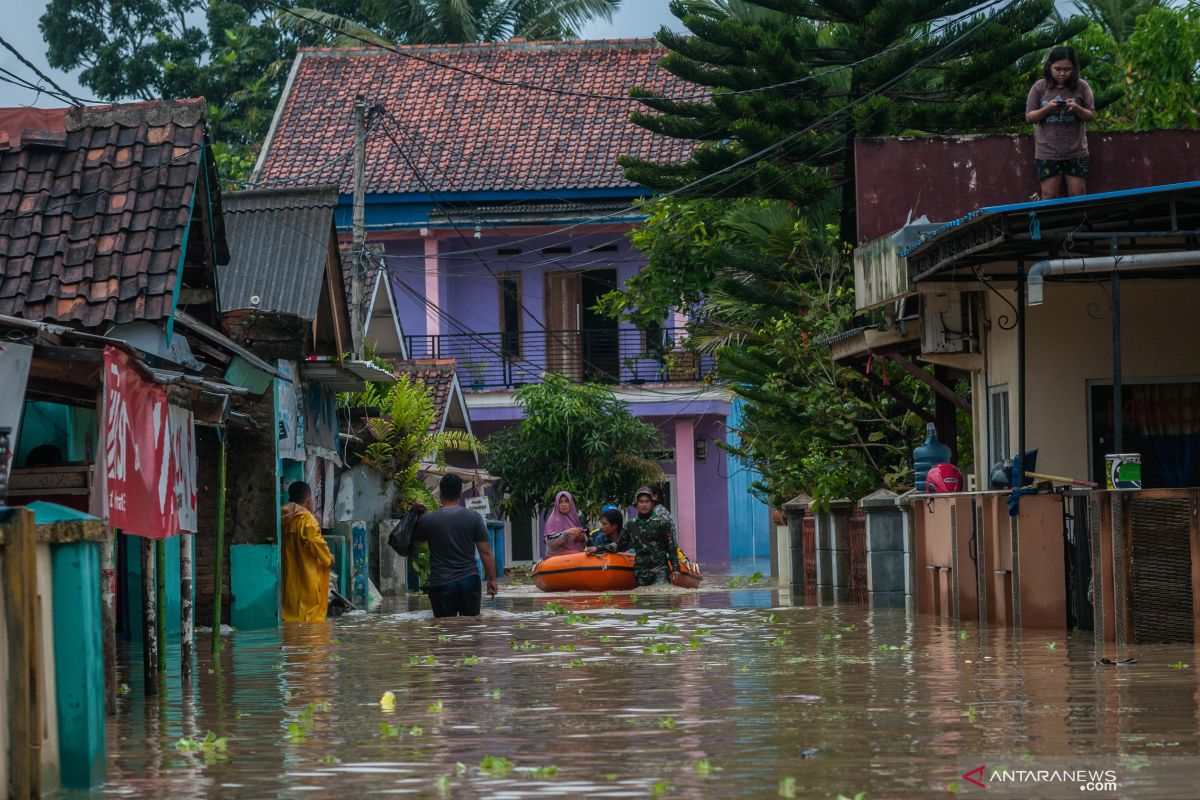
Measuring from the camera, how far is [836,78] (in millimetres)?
27859

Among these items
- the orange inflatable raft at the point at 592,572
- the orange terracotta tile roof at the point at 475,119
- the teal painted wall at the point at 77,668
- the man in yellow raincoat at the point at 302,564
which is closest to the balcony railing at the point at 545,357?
the orange terracotta tile roof at the point at 475,119

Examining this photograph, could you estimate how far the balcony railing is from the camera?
41656 mm

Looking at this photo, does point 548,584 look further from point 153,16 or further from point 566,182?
point 153,16

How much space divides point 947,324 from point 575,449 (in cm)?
2097

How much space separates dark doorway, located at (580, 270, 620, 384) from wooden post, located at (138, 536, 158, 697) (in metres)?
30.1

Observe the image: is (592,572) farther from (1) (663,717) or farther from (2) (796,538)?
(1) (663,717)

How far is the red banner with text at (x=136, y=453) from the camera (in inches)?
422

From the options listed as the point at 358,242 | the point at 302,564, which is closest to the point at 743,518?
the point at 358,242

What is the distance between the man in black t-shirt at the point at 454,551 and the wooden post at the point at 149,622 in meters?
6.16

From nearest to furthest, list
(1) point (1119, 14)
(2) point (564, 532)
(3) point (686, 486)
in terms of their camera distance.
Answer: (2) point (564, 532)
(1) point (1119, 14)
(3) point (686, 486)

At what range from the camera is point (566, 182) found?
39.8 m

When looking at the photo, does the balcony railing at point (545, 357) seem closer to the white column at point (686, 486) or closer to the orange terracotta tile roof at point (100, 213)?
the white column at point (686, 486)

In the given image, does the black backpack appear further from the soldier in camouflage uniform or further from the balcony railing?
the balcony railing

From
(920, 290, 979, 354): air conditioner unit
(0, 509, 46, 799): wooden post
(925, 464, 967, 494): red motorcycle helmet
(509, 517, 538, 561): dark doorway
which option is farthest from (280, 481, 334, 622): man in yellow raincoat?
(509, 517, 538, 561): dark doorway
